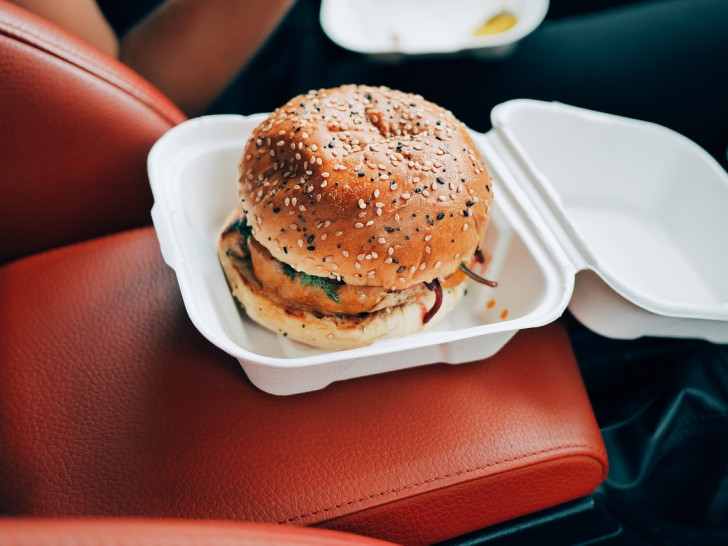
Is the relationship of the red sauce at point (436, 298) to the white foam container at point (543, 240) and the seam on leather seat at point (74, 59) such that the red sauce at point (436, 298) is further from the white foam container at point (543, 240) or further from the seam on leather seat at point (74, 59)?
the seam on leather seat at point (74, 59)

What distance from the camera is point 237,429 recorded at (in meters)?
0.99

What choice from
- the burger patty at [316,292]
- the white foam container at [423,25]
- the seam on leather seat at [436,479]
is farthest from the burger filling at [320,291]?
the white foam container at [423,25]

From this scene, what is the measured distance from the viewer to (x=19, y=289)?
114 cm

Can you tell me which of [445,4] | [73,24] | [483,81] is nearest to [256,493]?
[73,24]

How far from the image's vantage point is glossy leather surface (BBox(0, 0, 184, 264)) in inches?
42.0

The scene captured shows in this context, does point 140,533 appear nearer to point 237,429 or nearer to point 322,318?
point 237,429

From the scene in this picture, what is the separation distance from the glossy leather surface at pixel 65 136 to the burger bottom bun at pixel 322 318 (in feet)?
0.98

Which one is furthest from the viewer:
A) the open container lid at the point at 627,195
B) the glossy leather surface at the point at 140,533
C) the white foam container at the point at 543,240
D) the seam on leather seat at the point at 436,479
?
the open container lid at the point at 627,195

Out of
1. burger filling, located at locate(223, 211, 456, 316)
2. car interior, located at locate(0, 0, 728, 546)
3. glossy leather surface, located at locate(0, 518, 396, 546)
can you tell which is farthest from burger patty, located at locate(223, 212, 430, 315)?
glossy leather surface, located at locate(0, 518, 396, 546)

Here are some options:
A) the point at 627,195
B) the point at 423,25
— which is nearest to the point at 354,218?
the point at 627,195

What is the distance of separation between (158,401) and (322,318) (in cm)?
33

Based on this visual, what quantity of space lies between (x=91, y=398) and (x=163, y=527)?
548 millimetres

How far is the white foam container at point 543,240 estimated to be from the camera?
3.36 feet

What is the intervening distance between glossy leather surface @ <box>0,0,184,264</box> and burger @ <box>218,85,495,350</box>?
27cm
